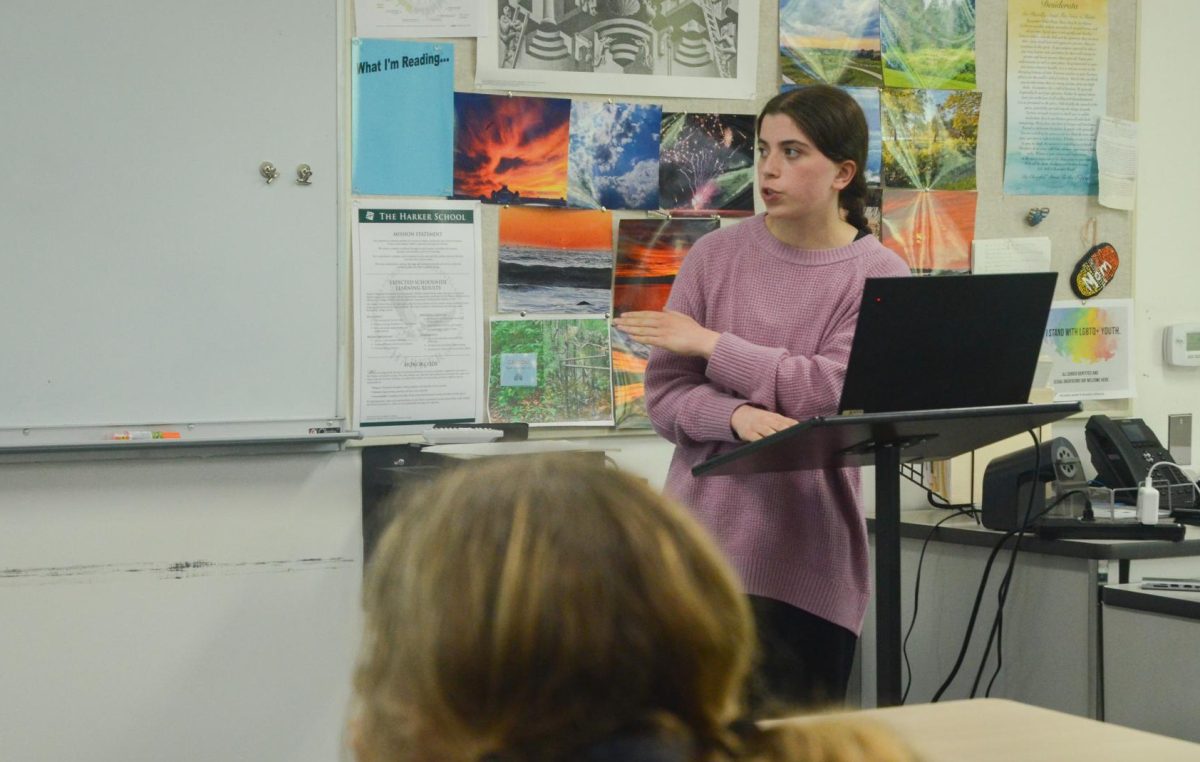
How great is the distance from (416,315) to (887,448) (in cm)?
121

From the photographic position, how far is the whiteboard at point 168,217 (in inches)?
92.4

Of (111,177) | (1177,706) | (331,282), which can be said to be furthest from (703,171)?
(1177,706)

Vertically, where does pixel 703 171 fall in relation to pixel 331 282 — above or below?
above

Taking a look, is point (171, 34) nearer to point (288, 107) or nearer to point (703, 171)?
point (288, 107)

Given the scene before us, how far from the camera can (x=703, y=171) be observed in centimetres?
278

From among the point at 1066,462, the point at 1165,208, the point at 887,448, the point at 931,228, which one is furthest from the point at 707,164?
the point at 1165,208

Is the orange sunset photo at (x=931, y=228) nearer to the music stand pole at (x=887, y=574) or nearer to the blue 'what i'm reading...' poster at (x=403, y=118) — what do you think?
the blue 'what i'm reading...' poster at (x=403, y=118)

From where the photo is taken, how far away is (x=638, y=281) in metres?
2.74

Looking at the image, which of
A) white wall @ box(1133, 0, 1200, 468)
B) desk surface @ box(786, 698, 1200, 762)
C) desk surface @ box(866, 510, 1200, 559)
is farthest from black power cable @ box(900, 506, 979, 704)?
desk surface @ box(786, 698, 1200, 762)

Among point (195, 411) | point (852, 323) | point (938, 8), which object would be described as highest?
point (938, 8)

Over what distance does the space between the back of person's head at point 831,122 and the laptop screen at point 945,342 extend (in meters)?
0.46

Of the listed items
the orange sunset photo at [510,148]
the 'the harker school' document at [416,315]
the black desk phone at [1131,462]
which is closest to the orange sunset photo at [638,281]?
the orange sunset photo at [510,148]

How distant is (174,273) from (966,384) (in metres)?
1.58

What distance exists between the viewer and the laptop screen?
1.57 meters
